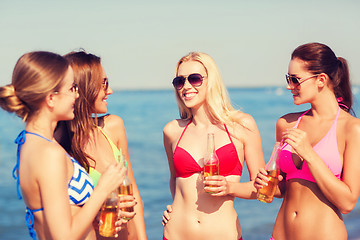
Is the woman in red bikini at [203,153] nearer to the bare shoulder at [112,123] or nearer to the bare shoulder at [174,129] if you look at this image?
the bare shoulder at [174,129]

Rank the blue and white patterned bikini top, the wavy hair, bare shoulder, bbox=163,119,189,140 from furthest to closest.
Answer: bare shoulder, bbox=163,119,189,140 < the wavy hair < the blue and white patterned bikini top

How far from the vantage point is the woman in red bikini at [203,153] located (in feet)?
13.0

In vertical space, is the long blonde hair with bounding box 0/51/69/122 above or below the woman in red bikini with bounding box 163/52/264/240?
above

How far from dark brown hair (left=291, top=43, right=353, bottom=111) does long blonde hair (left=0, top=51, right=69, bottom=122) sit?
2108 millimetres

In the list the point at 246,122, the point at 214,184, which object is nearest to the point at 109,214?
the point at 214,184

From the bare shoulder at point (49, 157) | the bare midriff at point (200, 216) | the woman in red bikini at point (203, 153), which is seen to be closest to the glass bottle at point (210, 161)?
the woman in red bikini at point (203, 153)

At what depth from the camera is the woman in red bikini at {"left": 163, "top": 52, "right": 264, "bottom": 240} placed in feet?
13.0

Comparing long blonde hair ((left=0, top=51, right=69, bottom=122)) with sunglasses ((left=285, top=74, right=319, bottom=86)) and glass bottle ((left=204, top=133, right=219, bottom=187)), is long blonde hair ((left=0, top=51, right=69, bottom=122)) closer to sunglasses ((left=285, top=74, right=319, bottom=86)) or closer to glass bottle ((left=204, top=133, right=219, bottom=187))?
glass bottle ((left=204, top=133, right=219, bottom=187))

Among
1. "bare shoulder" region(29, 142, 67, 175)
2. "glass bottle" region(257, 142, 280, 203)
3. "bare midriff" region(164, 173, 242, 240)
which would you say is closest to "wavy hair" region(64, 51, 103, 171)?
"bare shoulder" region(29, 142, 67, 175)

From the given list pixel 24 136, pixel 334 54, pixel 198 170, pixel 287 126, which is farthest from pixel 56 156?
pixel 334 54

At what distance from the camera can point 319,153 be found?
3.61 metres

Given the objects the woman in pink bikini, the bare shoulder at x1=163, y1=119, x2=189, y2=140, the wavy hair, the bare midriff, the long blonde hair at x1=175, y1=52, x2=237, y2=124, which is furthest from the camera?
the bare shoulder at x1=163, y1=119, x2=189, y2=140

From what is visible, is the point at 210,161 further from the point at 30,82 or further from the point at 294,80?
the point at 30,82

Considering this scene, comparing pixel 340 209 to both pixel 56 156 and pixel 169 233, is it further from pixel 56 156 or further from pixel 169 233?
pixel 56 156
